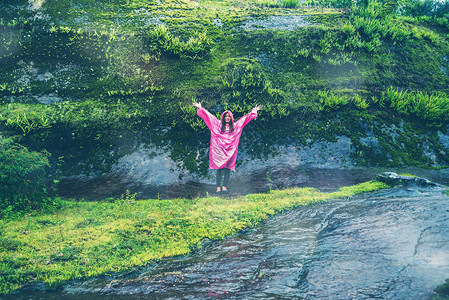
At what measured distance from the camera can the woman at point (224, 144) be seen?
27.8 ft

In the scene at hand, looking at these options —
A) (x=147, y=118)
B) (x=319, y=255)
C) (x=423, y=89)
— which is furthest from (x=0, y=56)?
(x=423, y=89)

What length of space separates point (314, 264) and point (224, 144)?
4.58 m

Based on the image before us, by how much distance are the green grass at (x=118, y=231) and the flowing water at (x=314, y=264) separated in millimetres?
301

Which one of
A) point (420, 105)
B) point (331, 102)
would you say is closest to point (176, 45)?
point (331, 102)

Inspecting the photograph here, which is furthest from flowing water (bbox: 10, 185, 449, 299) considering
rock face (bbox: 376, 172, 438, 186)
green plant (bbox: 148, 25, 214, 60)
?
green plant (bbox: 148, 25, 214, 60)

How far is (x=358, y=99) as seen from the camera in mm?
10484

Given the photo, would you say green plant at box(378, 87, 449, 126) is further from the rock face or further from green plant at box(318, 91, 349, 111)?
the rock face

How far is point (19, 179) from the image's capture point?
716cm

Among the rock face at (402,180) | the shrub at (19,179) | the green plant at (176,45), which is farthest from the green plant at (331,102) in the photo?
the shrub at (19,179)

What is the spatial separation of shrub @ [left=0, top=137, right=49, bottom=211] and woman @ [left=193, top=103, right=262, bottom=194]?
453 centimetres

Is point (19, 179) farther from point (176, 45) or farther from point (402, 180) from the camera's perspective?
point (402, 180)

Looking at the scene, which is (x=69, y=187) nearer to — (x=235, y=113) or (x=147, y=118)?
(x=147, y=118)

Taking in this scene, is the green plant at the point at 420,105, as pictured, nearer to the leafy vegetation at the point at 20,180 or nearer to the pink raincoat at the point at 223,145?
the pink raincoat at the point at 223,145

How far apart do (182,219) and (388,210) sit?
459cm
